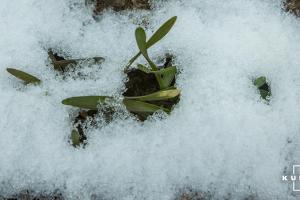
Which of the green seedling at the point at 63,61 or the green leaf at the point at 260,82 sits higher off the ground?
the green seedling at the point at 63,61

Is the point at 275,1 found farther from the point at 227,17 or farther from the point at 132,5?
the point at 132,5

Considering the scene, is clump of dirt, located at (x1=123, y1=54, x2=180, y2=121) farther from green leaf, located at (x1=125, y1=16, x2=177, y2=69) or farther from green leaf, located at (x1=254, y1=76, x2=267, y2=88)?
green leaf, located at (x1=254, y1=76, x2=267, y2=88)

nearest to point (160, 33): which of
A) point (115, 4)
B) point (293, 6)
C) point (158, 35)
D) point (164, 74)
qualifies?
point (158, 35)

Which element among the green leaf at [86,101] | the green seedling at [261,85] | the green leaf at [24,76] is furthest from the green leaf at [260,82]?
the green leaf at [24,76]

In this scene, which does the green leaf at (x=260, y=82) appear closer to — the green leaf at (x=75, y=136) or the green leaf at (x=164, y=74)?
the green leaf at (x=164, y=74)

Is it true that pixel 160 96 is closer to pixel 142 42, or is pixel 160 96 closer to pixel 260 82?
pixel 142 42

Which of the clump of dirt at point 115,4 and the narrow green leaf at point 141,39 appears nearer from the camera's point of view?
the narrow green leaf at point 141,39

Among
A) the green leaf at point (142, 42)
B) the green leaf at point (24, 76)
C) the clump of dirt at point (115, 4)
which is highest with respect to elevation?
the clump of dirt at point (115, 4)
